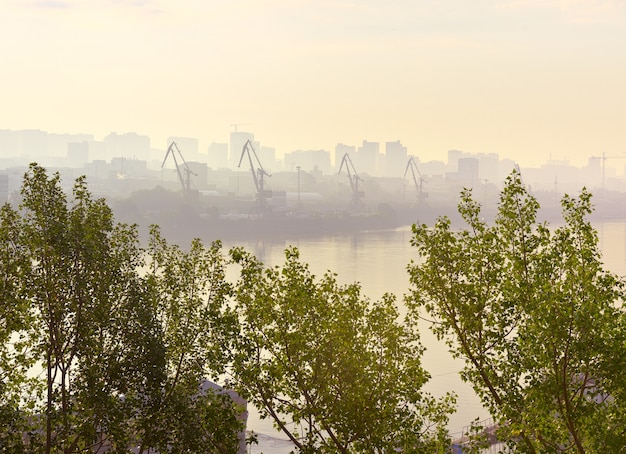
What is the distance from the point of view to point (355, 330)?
4.56 metres

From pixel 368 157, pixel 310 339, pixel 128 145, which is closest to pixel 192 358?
pixel 310 339

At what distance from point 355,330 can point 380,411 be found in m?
0.46

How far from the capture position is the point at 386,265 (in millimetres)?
30031

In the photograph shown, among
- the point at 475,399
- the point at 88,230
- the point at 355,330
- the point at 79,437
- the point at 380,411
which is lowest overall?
the point at 475,399

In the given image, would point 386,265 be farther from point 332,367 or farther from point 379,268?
point 332,367

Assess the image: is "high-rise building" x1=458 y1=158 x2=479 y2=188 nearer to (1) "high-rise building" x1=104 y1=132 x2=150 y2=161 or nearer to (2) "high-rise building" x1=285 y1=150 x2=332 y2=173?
(2) "high-rise building" x1=285 y1=150 x2=332 y2=173

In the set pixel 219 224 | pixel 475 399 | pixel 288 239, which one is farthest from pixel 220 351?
pixel 219 224

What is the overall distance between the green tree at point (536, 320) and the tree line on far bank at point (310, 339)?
11 mm

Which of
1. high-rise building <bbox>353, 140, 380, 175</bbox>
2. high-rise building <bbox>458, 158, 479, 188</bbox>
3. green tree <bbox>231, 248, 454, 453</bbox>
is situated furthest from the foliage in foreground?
high-rise building <bbox>353, 140, 380, 175</bbox>

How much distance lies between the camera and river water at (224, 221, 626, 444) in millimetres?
13617

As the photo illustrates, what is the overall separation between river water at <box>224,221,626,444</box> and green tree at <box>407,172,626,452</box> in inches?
330

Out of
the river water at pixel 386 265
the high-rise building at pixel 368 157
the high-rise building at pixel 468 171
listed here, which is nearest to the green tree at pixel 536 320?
the river water at pixel 386 265

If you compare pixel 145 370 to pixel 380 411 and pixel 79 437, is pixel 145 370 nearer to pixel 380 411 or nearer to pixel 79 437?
pixel 79 437

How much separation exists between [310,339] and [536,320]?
1163 millimetres
